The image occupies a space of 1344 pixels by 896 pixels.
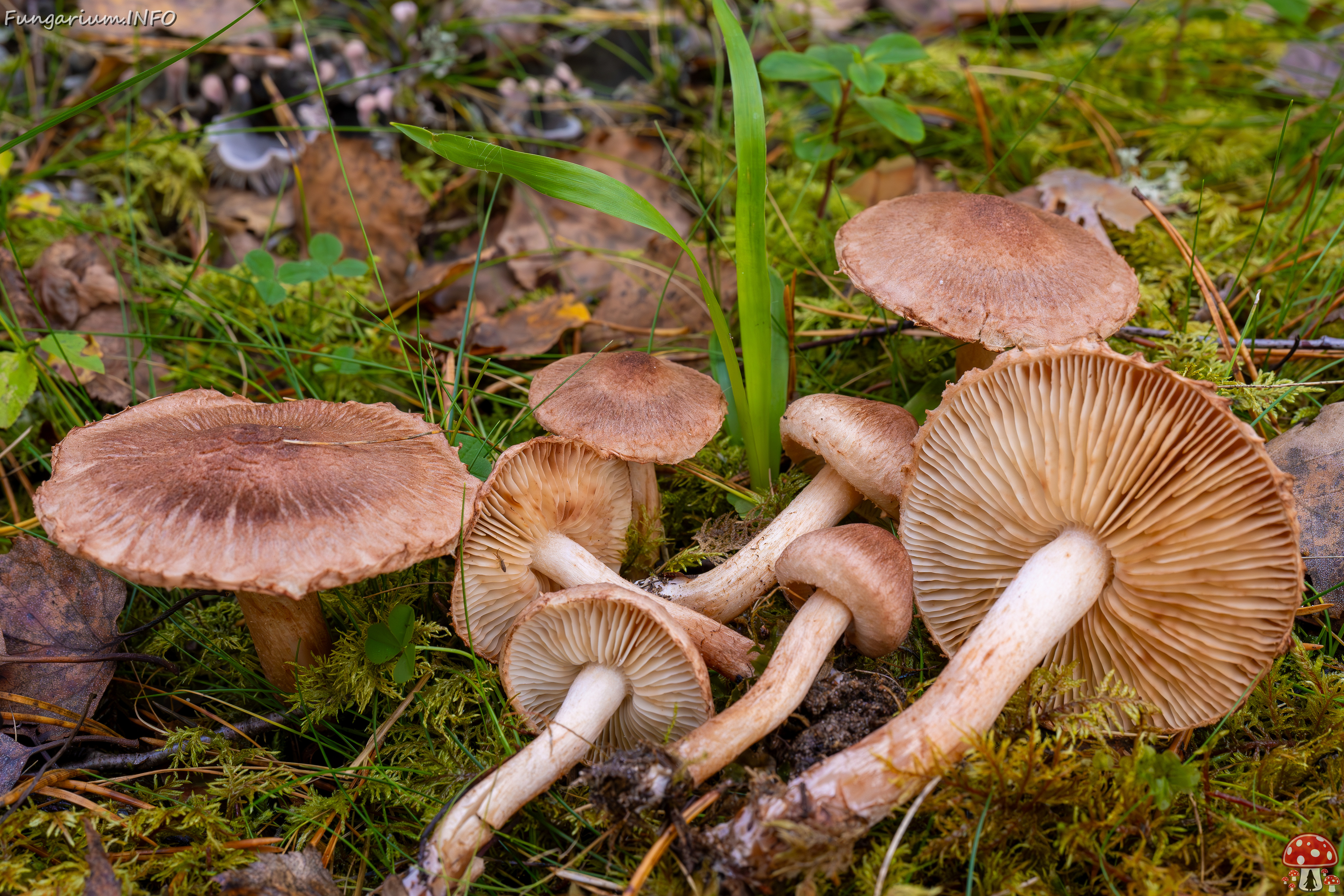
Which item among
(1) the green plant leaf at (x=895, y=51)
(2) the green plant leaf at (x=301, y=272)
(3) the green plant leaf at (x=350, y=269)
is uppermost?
(1) the green plant leaf at (x=895, y=51)

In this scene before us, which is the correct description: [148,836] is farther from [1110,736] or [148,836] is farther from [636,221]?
[1110,736]

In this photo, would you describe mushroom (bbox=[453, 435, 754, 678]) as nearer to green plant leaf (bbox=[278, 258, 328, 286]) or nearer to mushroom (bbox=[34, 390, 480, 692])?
mushroom (bbox=[34, 390, 480, 692])

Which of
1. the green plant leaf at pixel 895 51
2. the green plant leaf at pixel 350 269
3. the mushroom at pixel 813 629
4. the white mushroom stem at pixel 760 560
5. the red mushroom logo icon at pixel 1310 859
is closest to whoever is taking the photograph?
the red mushroom logo icon at pixel 1310 859

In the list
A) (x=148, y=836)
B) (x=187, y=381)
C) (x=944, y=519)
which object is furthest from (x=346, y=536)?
(x=187, y=381)

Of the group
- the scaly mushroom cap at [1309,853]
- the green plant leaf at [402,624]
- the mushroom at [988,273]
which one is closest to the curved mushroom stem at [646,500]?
the green plant leaf at [402,624]

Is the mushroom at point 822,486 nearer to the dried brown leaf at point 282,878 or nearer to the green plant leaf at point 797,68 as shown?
the dried brown leaf at point 282,878

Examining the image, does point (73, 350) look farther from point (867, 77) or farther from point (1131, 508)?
point (1131, 508)

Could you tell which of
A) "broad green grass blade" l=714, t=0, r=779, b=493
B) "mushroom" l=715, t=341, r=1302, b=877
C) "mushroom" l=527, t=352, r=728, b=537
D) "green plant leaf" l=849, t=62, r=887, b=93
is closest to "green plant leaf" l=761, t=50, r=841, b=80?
"green plant leaf" l=849, t=62, r=887, b=93
